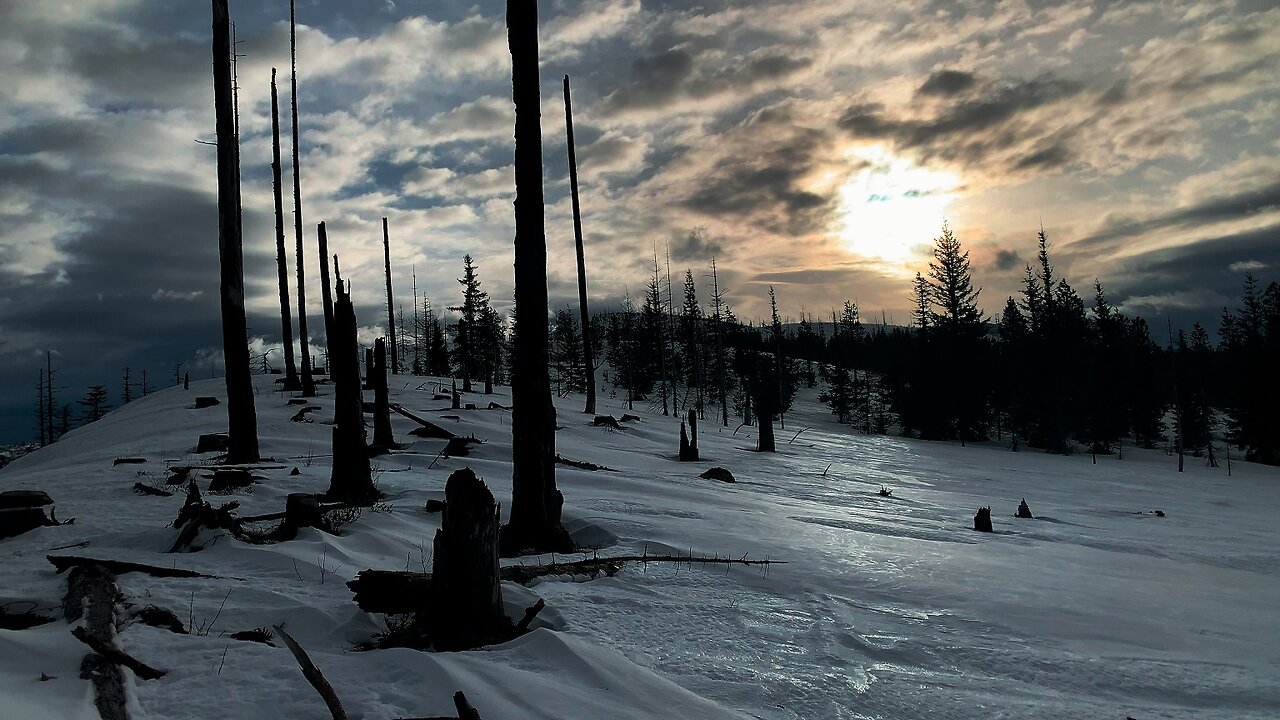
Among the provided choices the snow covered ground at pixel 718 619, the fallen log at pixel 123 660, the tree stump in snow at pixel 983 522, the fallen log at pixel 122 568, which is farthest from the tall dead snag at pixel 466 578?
the tree stump in snow at pixel 983 522

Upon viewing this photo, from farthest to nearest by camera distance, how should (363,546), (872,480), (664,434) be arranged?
1. (664,434)
2. (872,480)
3. (363,546)

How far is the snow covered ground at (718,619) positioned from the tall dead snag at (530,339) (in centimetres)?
78

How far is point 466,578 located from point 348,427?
5246 millimetres

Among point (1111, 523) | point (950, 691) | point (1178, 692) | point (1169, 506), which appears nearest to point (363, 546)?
point (950, 691)

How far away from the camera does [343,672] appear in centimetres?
276

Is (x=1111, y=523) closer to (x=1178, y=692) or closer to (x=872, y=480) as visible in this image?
(x=872, y=480)

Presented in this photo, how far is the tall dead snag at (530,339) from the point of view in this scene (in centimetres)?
598

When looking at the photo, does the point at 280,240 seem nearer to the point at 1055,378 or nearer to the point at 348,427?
the point at 348,427

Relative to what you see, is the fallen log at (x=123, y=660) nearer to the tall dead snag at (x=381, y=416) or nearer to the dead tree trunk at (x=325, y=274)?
the tall dead snag at (x=381, y=416)

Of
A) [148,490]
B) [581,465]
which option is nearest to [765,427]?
[581,465]

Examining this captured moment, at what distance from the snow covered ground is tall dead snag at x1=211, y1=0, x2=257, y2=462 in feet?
5.63

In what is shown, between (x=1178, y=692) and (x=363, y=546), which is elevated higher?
(x=363, y=546)

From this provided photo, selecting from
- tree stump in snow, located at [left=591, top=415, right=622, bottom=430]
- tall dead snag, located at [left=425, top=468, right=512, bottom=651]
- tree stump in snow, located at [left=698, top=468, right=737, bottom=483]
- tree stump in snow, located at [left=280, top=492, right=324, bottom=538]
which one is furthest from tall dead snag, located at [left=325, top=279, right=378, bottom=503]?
tree stump in snow, located at [left=591, top=415, right=622, bottom=430]

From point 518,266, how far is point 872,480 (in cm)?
1204
